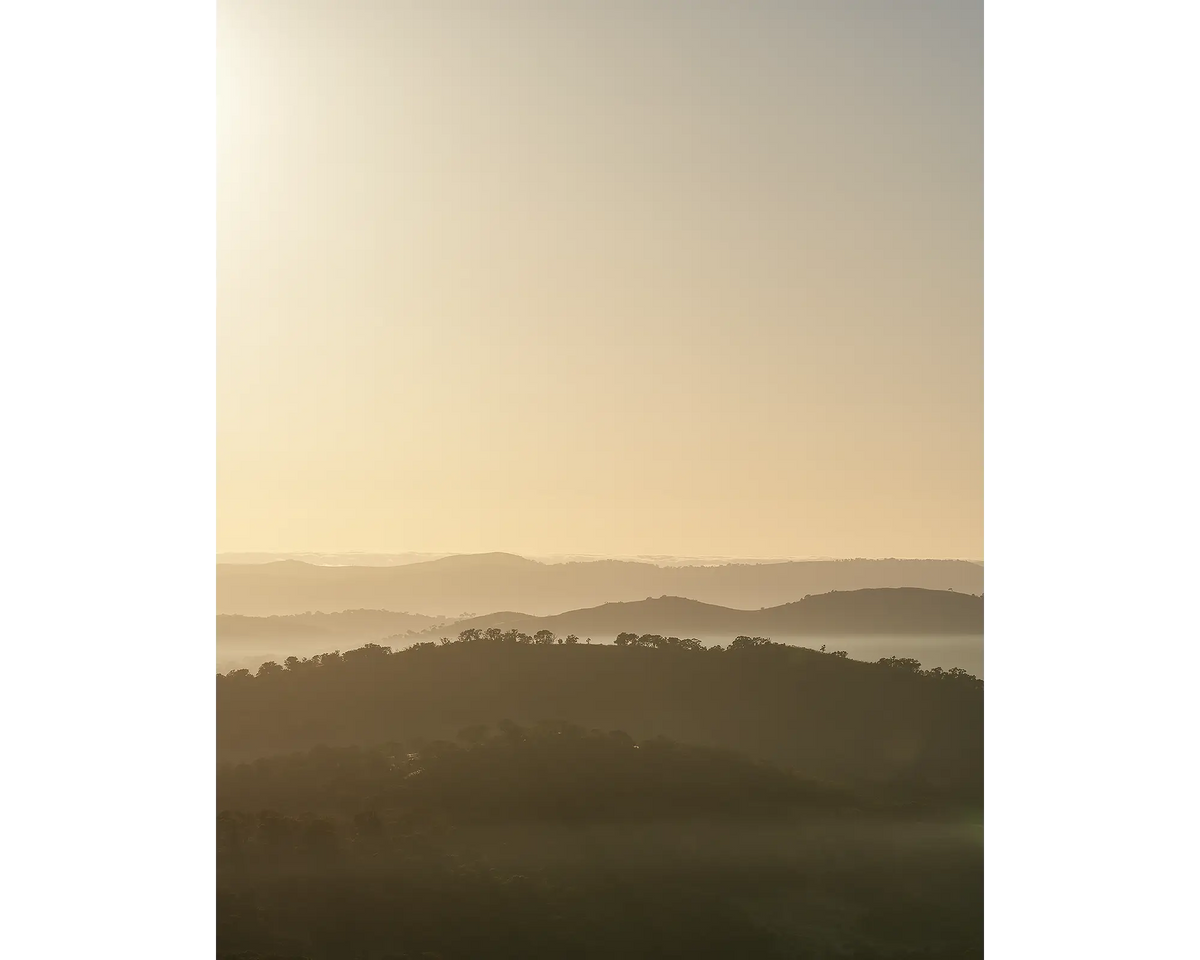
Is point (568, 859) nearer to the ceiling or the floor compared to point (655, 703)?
nearer to the floor

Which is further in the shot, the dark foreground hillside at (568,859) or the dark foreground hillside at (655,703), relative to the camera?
the dark foreground hillside at (655,703)

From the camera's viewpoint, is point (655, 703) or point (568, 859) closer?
point (568, 859)

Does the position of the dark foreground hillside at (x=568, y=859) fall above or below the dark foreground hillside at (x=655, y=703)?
below
